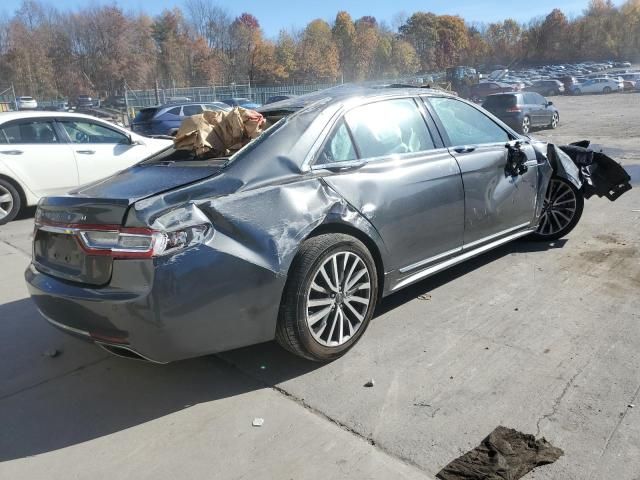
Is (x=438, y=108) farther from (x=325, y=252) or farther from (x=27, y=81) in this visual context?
(x=27, y=81)

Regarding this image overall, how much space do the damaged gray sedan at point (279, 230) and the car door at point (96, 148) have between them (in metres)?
4.76

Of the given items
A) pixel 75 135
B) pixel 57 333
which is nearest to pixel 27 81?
pixel 75 135

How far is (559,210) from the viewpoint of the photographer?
548cm

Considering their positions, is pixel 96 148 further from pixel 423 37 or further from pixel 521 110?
pixel 423 37

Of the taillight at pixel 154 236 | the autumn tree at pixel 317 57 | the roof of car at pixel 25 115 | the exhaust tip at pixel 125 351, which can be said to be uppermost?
the autumn tree at pixel 317 57

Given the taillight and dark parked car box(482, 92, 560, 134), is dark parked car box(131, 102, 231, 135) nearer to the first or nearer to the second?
dark parked car box(482, 92, 560, 134)

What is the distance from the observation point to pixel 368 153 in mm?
3641

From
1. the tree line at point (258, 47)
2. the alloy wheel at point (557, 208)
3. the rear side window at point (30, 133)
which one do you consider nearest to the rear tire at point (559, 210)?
the alloy wheel at point (557, 208)

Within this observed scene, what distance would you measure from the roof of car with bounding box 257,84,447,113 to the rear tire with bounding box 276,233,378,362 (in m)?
1.07

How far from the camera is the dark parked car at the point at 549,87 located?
48578 millimetres

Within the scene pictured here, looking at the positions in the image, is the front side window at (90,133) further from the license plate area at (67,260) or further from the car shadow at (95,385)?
the license plate area at (67,260)

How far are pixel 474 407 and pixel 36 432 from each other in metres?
2.29

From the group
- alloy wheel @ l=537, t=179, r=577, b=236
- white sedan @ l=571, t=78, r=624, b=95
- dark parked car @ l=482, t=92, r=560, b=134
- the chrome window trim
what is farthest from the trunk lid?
white sedan @ l=571, t=78, r=624, b=95

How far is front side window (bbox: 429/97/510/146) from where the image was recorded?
168 inches
